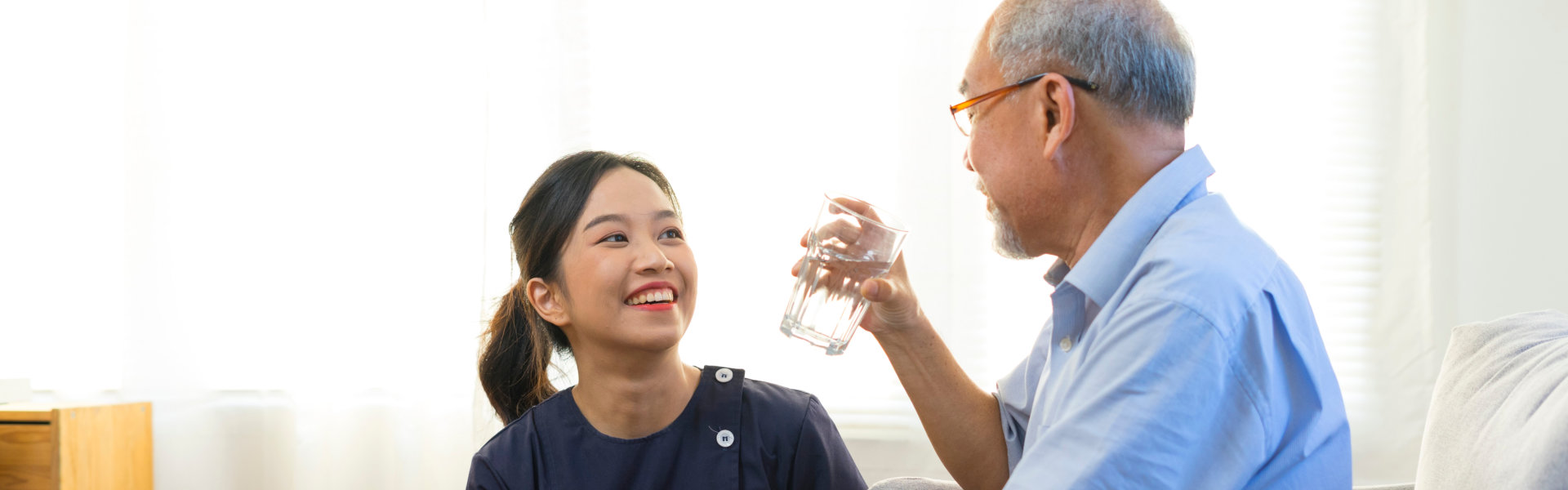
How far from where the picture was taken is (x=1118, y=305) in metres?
0.95

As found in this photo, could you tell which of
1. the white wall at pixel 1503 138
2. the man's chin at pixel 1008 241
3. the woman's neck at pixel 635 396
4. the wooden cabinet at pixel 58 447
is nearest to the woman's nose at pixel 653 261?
the woman's neck at pixel 635 396

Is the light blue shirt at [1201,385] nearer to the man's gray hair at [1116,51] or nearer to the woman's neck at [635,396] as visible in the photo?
the man's gray hair at [1116,51]

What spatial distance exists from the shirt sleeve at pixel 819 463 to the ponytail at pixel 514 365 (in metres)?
0.52

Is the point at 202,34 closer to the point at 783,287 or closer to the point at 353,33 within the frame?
the point at 353,33

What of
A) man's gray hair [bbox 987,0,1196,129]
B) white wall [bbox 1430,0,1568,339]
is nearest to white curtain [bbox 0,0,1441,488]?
white wall [bbox 1430,0,1568,339]

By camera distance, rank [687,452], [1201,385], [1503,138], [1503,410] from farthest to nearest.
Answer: [1503,138]
[687,452]
[1503,410]
[1201,385]

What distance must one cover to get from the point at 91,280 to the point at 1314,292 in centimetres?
309

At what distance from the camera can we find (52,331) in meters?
2.62

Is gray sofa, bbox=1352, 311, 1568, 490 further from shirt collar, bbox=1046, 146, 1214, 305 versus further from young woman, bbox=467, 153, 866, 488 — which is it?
young woman, bbox=467, 153, 866, 488

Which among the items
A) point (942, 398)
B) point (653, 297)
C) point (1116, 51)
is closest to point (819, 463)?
point (942, 398)

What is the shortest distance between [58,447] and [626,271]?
1.63 meters

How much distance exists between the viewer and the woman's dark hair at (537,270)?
62.6 inches

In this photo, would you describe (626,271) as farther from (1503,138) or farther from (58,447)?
(1503,138)

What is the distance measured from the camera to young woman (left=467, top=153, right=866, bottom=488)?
1490 millimetres
